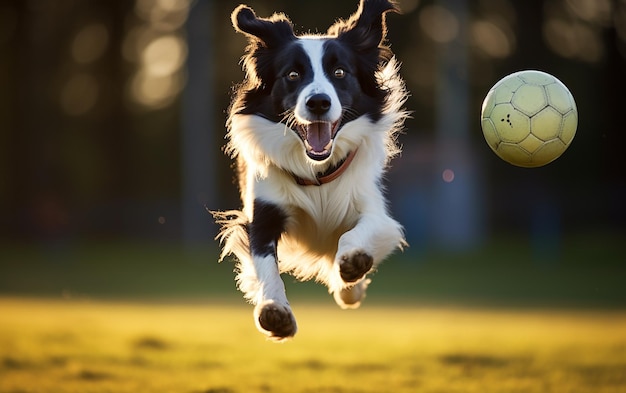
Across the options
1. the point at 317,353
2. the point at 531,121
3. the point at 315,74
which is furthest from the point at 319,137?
the point at 317,353

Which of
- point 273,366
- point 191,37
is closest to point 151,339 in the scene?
point 273,366

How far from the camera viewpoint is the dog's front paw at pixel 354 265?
541cm

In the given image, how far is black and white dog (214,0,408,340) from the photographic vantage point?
5.98 m

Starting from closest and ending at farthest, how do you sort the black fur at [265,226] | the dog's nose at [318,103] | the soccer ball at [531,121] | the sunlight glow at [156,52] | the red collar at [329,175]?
1. the dog's nose at [318,103]
2. the soccer ball at [531,121]
3. the black fur at [265,226]
4. the red collar at [329,175]
5. the sunlight glow at [156,52]

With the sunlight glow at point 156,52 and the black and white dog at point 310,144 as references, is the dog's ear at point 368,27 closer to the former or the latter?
the black and white dog at point 310,144

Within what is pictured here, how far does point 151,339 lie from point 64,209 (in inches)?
838

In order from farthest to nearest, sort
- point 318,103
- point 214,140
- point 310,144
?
1. point 214,140
2. point 310,144
3. point 318,103

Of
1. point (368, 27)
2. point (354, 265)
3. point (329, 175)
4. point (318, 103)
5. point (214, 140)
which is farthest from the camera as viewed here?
point (214, 140)

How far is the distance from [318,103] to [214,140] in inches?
958

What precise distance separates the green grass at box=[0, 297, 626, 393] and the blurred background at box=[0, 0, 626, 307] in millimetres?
7458

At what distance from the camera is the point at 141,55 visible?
104ft

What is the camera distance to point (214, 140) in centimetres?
2986

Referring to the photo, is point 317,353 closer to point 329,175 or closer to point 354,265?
point 329,175

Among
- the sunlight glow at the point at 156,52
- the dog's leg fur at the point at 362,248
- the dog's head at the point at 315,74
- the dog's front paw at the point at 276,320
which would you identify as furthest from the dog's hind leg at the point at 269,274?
the sunlight glow at the point at 156,52
